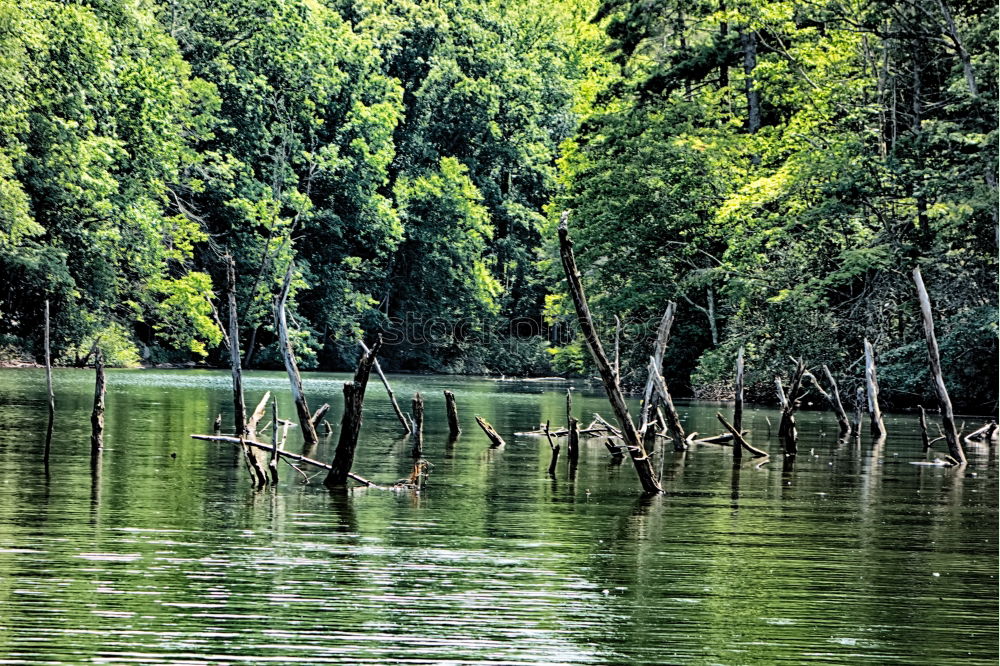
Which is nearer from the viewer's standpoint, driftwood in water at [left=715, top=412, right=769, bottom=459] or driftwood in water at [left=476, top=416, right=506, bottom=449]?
driftwood in water at [left=715, top=412, right=769, bottom=459]

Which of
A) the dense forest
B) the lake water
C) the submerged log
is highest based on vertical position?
the dense forest

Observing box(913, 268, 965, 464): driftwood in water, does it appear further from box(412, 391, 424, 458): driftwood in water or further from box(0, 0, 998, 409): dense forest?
box(412, 391, 424, 458): driftwood in water

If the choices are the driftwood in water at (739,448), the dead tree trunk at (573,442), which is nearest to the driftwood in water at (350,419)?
the dead tree trunk at (573,442)

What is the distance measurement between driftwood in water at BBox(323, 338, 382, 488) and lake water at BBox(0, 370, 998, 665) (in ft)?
1.15

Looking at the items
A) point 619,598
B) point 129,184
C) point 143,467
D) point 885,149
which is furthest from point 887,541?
point 129,184

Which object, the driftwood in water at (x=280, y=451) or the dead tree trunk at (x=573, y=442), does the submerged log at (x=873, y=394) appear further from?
the driftwood in water at (x=280, y=451)

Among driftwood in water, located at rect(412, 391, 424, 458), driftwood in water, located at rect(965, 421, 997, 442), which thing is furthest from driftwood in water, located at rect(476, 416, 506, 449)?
driftwood in water, located at rect(965, 421, 997, 442)

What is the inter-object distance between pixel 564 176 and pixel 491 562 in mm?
39194

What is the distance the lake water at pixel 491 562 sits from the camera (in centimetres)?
1044

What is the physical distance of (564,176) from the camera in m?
52.4

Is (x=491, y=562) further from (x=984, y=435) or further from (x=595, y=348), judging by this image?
(x=984, y=435)

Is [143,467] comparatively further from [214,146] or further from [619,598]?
[214,146]

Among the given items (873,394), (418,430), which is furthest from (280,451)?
(873,394)

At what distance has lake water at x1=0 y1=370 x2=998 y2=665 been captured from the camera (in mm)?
10438
